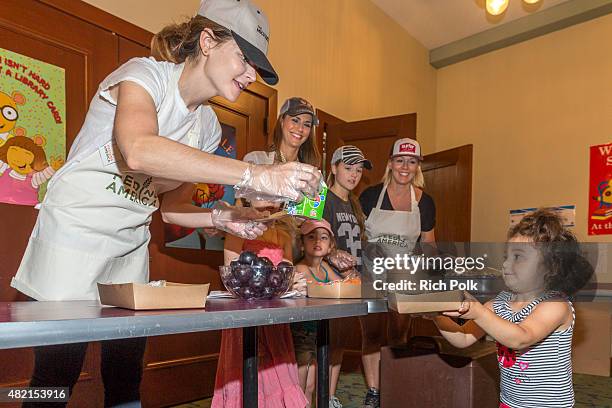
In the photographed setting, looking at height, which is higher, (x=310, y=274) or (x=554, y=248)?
(x=554, y=248)

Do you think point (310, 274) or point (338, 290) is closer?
point (338, 290)

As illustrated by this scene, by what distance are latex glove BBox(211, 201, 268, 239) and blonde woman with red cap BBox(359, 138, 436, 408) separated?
3.93 feet

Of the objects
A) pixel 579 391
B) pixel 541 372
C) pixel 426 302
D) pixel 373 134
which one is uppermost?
pixel 373 134

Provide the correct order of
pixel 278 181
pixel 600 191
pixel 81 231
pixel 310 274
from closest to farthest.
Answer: pixel 278 181 → pixel 81 231 → pixel 310 274 → pixel 600 191

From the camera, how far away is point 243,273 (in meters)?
1.21

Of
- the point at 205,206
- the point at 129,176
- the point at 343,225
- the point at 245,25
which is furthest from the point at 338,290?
the point at 205,206

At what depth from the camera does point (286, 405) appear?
1.75 m

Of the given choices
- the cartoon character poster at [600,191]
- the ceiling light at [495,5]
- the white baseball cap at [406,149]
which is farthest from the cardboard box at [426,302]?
the cartoon character poster at [600,191]

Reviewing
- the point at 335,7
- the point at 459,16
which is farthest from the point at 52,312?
the point at 459,16

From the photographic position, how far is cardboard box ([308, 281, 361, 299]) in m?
1.41

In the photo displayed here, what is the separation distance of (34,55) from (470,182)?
3674 millimetres

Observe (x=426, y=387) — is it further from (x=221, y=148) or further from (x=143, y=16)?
(x=143, y=16)

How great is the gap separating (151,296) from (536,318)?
3.59 feet

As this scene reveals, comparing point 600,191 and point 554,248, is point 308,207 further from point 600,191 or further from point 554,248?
point 600,191
